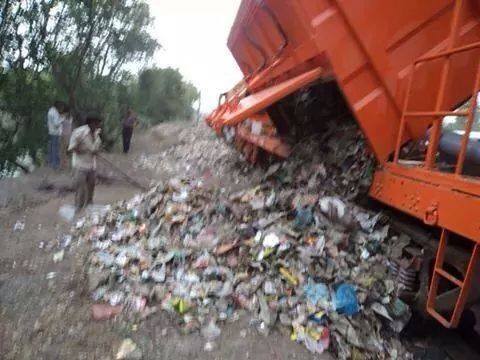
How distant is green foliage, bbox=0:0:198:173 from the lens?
753 centimetres

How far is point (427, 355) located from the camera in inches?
102

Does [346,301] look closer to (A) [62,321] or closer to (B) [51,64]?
(A) [62,321]

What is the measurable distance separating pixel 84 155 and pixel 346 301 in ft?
11.7

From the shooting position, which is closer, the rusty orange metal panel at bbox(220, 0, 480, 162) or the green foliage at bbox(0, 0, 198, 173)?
the rusty orange metal panel at bbox(220, 0, 480, 162)

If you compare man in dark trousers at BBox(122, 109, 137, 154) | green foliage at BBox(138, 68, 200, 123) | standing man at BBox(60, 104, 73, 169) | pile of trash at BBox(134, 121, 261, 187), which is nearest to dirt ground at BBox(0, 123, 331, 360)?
pile of trash at BBox(134, 121, 261, 187)

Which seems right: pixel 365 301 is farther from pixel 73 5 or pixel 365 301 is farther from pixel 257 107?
pixel 73 5

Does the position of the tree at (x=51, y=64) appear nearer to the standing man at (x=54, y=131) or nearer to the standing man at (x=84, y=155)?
the standing man at (x=54, y=131)

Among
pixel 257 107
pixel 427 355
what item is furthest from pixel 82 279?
pixel 427 355

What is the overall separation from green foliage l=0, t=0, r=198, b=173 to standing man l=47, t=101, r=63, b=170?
854mm

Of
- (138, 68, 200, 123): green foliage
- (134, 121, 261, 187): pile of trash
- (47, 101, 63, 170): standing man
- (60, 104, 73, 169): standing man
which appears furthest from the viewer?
(138, 68, 200, 123): green foliage

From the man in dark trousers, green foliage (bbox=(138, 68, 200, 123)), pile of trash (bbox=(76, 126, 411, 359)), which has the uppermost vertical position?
green foliage (bbox=(138, 68, 200, 123))

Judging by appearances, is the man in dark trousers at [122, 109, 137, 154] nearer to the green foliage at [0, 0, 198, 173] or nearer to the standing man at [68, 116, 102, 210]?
the green foliage at [0, 0, 198, 173]

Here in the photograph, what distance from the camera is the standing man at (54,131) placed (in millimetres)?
7137

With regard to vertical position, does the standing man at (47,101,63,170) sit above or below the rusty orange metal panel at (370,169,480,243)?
above
